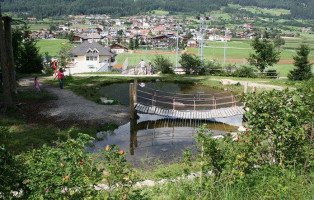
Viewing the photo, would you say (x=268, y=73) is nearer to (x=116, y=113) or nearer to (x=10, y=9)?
(x=116, y=113)

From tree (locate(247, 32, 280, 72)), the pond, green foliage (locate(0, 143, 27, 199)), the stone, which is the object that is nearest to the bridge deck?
the pond

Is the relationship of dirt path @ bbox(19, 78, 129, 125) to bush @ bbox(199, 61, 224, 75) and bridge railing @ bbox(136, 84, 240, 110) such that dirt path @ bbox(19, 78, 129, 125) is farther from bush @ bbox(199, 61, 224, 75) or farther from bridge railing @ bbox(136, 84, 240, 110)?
bush @ bbox(199, 61, 224, 75)

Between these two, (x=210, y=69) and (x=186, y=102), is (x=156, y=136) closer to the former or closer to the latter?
(x=186, y=102)

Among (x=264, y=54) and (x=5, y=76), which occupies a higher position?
(x=264, y=54)

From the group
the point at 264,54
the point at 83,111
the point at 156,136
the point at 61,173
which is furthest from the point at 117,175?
the point at 264,54

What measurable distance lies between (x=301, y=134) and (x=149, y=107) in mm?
8088

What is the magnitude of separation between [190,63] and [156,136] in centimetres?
1641

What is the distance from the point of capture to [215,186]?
4812 mm

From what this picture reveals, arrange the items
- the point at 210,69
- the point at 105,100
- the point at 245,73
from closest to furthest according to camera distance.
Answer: the point at 105,100
the point at 245,73
the point at 210,69

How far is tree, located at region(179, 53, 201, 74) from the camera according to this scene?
2691cm

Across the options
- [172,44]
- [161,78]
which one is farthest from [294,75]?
[172,44]

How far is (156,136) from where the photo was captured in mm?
11547

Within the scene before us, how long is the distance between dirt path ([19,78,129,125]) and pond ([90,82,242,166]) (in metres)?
0.75

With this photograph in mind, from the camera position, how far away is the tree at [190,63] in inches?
1059
